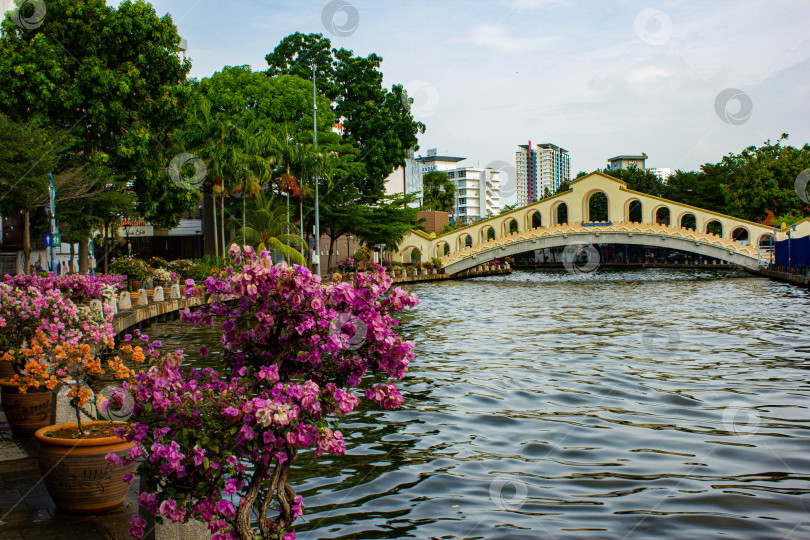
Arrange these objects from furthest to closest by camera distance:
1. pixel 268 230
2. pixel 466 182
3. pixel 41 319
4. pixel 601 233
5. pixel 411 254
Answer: pixel 466 182
pixel 411 254
pixel 601 233
pixel 268 230
pixel 41 319

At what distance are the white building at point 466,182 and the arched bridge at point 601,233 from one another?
4021 inches

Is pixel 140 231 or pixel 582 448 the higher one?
pixel 140 231

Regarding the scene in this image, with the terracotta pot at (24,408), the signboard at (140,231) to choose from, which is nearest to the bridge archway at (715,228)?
the signboard at (140,231)

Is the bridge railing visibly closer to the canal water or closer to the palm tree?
the palm tree

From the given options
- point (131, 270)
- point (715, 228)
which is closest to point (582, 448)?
point (131, 270)

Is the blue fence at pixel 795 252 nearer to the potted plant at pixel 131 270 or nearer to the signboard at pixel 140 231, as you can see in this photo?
the potted plant at pixel 131 270

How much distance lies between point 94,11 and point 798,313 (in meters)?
30.6

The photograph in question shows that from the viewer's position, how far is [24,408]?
26.5 ft

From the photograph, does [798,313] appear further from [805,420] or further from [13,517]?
[13,517]

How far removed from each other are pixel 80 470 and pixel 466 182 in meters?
170

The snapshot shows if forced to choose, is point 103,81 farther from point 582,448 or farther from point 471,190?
point 471,190

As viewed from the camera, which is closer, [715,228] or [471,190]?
[715,228]

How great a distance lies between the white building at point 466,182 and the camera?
17338 cm

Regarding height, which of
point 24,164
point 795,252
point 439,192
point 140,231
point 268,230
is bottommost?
point 795,252
